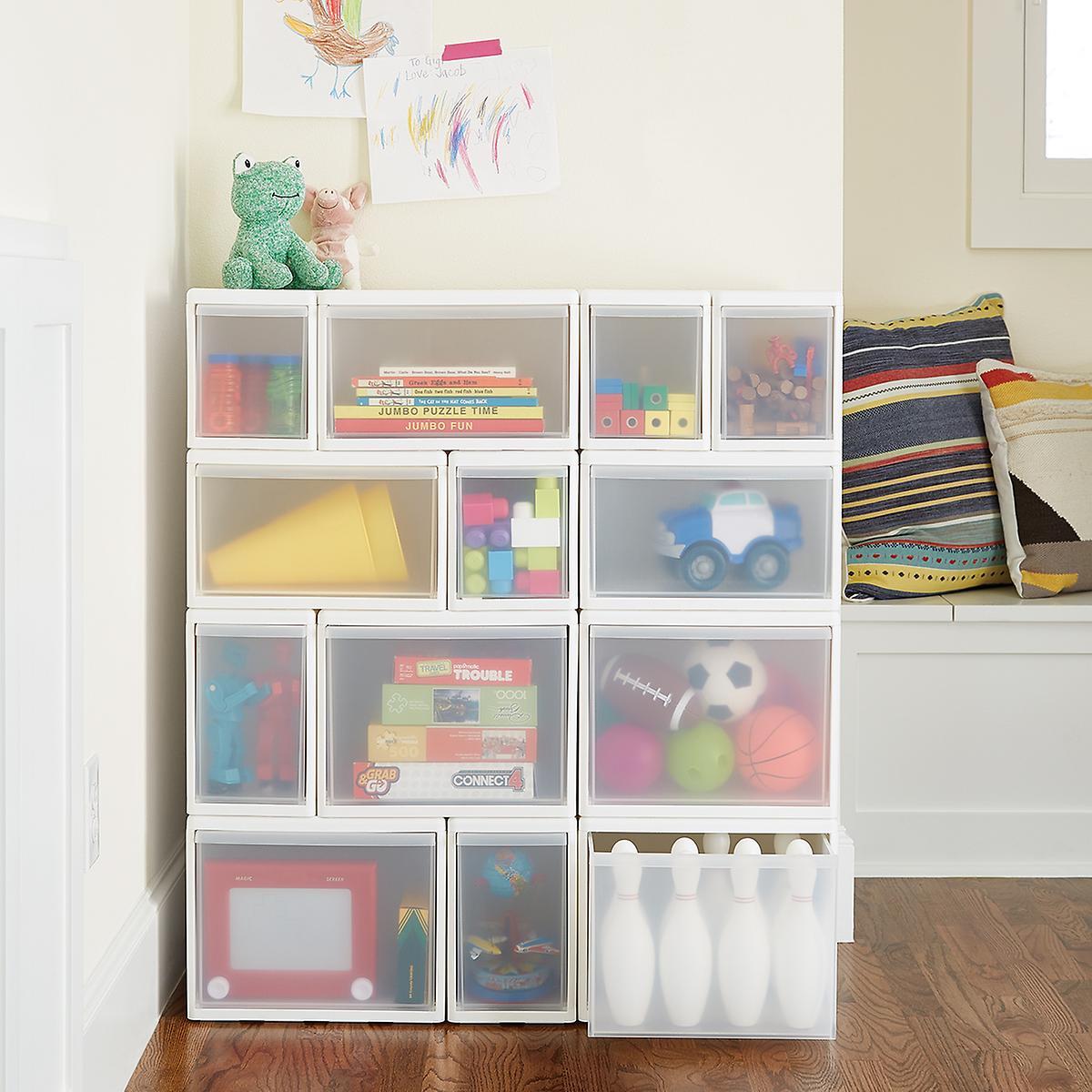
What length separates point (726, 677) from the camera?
1.81 m

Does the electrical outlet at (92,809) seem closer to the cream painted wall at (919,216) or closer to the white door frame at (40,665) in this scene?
the white door frame at (40,665)

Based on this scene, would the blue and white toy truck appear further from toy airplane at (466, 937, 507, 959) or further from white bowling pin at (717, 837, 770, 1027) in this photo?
toy airplane at (466, 937, 507, 959)

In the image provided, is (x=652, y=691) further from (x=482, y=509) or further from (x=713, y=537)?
(x=482, y=509)

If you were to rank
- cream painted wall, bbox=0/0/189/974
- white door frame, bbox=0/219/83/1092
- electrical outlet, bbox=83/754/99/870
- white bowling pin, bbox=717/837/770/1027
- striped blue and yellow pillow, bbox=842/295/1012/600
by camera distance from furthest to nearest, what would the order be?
striped blue and yellow pillow, bbox=842/295/1012/600 → white bowling pin, bbox=717/837/770/1027 → electrical outlet, bbox=83/754/99/870 → cream painted wall, bbox=0/0/189/974 → white door frame, bbox=0/219/83/1092

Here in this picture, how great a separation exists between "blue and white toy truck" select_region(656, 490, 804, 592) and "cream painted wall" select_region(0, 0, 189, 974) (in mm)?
739

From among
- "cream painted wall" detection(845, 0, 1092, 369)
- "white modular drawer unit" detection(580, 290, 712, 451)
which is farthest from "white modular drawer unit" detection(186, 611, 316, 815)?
"cream painted wall" detection(845, 0, 1092, 369)

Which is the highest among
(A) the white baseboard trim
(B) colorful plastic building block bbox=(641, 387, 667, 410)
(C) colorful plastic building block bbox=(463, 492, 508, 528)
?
(B) colorful plastic building block bbox=(641, 387, 667, 410)

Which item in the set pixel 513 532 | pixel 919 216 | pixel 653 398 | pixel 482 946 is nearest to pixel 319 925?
pixel 482 946

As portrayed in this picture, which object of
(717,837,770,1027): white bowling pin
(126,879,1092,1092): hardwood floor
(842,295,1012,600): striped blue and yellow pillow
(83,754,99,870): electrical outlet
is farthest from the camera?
(842,295,1012,600): striped blue and yellow pillow

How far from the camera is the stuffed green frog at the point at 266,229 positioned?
5.79 feet

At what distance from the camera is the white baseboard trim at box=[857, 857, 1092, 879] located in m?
2.32

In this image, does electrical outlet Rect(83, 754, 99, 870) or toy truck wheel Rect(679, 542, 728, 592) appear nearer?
electrical outlet Rect(83, 754, 99, 870)

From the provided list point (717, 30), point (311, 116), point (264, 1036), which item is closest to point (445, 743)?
point (264, 1036)

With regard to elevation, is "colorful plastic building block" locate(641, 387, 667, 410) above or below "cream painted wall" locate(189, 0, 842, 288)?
below
